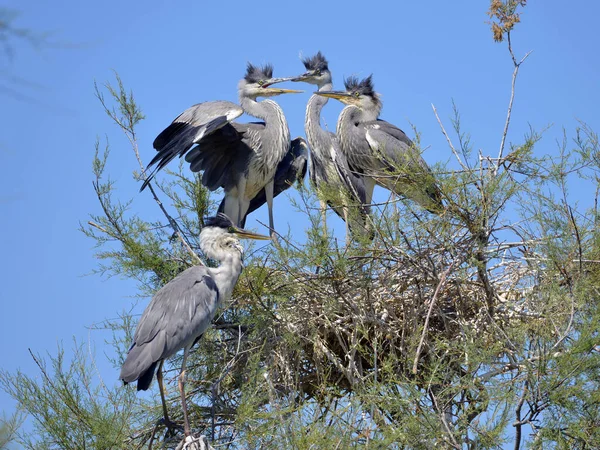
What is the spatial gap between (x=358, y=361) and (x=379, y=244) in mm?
688

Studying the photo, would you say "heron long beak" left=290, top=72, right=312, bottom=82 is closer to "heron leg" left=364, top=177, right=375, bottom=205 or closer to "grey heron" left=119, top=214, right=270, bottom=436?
"heron leg" left=364, top=177, right=375, bottom=205

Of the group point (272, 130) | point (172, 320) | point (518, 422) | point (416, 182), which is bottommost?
point (518, 422)

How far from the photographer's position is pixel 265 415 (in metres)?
4.73

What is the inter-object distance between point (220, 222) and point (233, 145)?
1.61 m

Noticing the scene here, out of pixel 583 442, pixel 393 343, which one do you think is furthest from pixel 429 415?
pixel 393 343

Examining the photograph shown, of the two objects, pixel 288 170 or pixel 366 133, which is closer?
pixel 366 133

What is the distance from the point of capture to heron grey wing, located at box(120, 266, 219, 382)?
4.84 m

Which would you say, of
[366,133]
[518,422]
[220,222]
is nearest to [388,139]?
[366,133]

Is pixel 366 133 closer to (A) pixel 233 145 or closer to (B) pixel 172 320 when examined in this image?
(A) pixel 233 145

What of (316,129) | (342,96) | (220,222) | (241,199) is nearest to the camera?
(220,222)

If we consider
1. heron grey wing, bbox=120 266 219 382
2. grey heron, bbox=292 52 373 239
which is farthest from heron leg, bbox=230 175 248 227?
heron grey wing, bbox=120 266 219 382

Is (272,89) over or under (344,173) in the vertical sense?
over

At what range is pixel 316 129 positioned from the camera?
7.90 metres

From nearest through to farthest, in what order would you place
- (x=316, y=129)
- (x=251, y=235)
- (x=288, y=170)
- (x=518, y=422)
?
1. (x=518, y=422)
2. (x=251, y=235)
3. (x=288, y=170)
4. (x=316, y=129)
